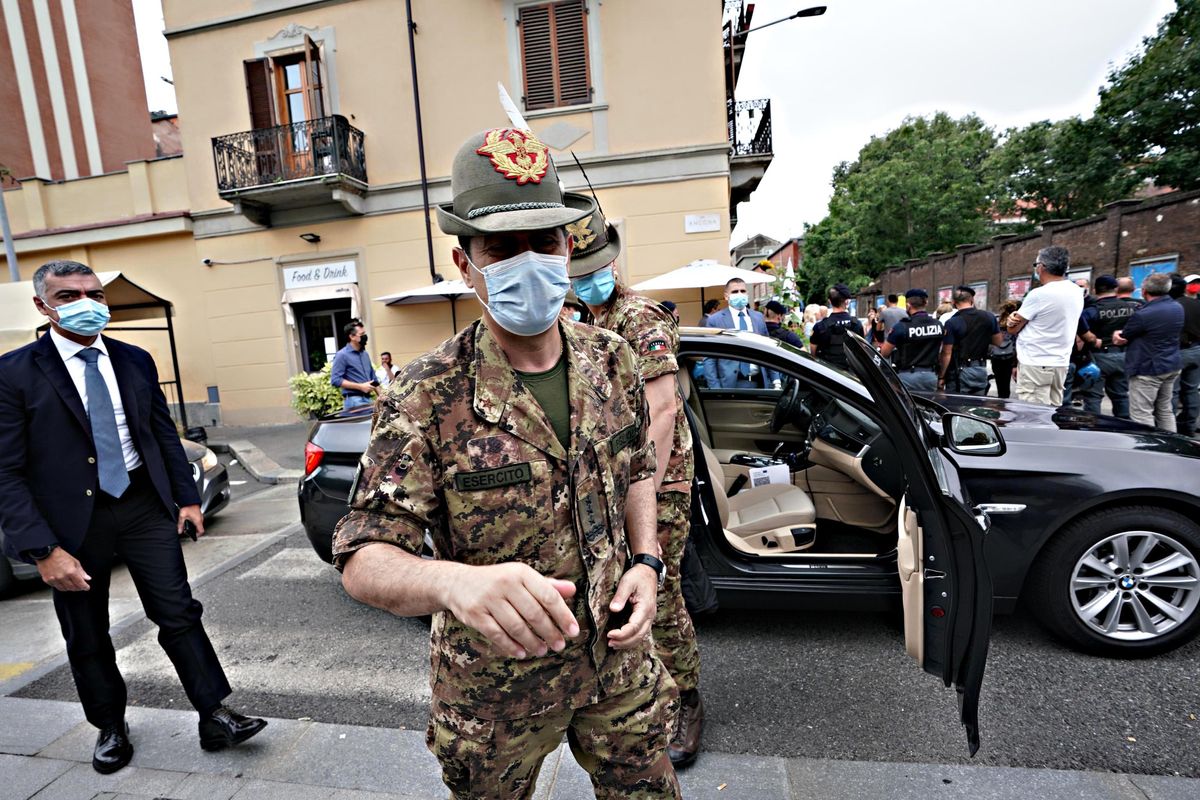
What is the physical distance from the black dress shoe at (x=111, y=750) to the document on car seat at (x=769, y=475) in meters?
3.10

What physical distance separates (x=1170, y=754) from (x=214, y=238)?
574 inches

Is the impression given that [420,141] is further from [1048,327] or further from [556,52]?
[1048,327]

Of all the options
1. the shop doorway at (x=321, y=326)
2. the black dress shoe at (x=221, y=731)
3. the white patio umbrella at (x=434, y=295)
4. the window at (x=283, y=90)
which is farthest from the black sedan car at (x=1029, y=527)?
the window at (x=283, y=90)

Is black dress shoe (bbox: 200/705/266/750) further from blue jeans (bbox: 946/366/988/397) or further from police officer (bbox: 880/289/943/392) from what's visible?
blue jeans (bbox: 946/366/988/397)

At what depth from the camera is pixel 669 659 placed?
7.14 ft

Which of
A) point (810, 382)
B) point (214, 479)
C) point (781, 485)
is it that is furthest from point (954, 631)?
point (214, 479)

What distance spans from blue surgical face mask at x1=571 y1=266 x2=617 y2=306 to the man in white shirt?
4.85 m

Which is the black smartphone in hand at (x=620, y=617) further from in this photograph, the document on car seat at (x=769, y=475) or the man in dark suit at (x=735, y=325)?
the man in dark suit at (x=735, y=325)

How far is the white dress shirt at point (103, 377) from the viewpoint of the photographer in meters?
2.31

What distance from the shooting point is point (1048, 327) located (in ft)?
18.4

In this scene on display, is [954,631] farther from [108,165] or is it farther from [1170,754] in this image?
[108,165]

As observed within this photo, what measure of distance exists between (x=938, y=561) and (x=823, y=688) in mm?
977

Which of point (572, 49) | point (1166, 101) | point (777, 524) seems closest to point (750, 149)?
point (572, 49)

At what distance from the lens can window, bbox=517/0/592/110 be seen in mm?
10422
